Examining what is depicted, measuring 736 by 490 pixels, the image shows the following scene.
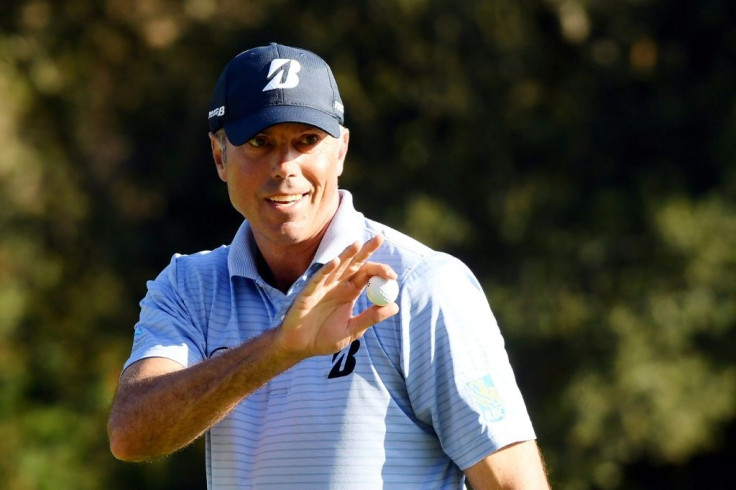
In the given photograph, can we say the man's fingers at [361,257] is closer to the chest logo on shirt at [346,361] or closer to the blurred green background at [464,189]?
the chest logo on shirt at [346,361]

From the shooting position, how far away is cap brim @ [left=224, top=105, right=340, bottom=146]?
290 cm

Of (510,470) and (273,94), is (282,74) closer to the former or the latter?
(273,94)

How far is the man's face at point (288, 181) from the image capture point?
294 cm

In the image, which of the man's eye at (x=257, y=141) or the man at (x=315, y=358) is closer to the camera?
the man at (x=315, y=358)

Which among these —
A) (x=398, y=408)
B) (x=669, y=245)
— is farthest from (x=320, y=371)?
(x=669, y=245)

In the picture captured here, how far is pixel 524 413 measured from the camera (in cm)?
276

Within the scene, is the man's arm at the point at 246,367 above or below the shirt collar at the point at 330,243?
below

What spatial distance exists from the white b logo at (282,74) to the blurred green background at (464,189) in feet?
24.3

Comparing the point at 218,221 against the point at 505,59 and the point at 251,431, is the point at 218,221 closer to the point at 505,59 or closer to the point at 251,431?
the point at 505,59

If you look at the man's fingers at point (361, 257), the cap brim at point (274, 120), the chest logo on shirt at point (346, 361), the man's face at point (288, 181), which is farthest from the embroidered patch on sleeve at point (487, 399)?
the cap brim at point (274, 120)

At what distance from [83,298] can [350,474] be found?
31.2ft

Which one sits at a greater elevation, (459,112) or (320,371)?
(459,112)

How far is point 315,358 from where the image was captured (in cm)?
280

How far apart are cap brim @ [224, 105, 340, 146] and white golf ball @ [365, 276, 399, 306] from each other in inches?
19.6
